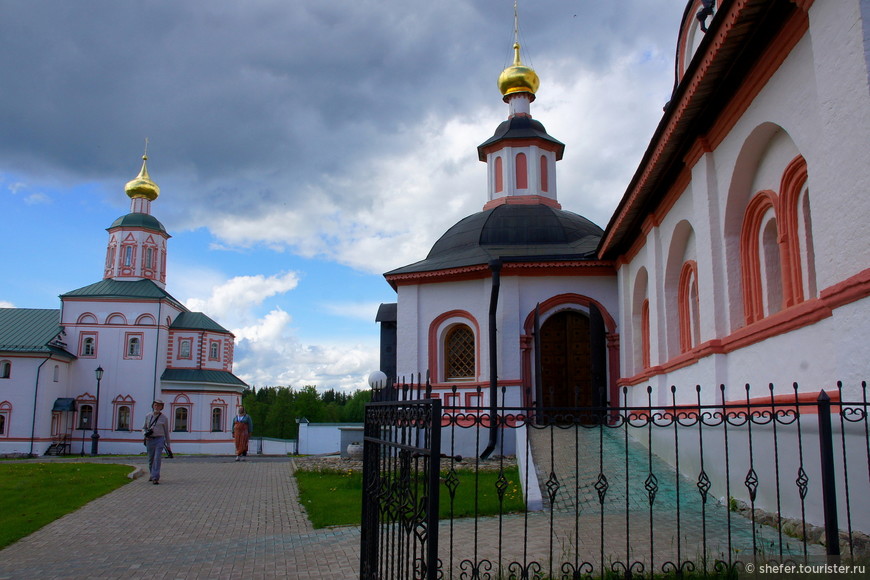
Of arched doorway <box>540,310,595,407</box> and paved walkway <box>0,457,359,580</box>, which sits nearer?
paved walkway <box>0,457,359,580</box>

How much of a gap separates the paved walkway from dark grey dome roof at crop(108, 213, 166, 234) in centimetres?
3304

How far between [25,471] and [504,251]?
12.3 m

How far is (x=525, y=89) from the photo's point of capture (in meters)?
21.7

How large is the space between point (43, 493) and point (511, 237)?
461 inches

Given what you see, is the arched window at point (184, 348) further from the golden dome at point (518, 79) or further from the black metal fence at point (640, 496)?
the black metal fence at point (640, 496)

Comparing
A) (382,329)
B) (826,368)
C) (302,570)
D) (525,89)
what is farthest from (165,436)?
(525,89)

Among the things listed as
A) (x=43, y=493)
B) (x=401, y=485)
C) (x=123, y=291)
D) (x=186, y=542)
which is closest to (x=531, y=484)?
(x=186, y=542)

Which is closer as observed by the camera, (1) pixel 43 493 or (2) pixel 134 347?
(1) pixel 43 493

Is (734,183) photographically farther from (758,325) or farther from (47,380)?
(47,380)

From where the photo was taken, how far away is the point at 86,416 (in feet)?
122

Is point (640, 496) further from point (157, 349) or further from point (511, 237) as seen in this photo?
point (157, 349)

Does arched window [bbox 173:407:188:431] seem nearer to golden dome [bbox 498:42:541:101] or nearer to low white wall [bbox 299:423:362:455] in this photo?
low white wall [bbox 299:423:362:455]

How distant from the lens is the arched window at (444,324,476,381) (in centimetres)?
1738

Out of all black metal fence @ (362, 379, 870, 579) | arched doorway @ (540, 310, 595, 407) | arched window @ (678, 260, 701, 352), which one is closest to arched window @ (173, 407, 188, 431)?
arched doorway @ (540, 310, 595, 407)
